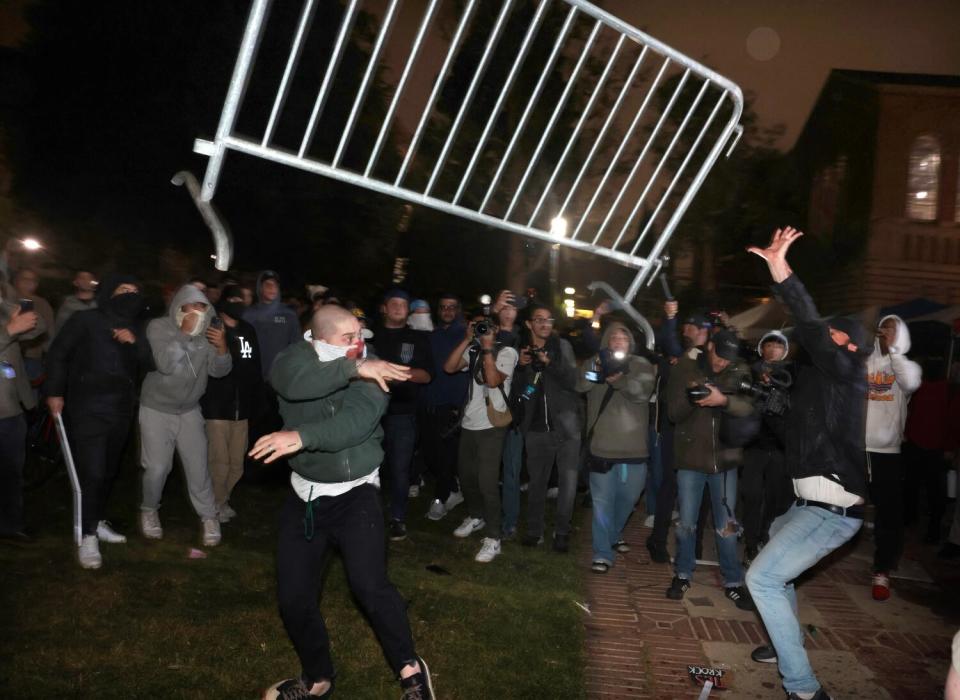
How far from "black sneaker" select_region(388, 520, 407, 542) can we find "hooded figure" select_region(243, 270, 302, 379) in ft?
6.42

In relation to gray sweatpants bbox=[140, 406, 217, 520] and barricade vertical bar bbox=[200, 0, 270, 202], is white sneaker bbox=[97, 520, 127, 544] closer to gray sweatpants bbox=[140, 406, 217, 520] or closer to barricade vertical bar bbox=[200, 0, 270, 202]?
gray sweatpants bbox=[140, 406, 217, 520]

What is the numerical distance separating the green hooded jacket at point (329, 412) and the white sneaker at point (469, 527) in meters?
3.63

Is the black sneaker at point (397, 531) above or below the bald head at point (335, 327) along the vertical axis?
below

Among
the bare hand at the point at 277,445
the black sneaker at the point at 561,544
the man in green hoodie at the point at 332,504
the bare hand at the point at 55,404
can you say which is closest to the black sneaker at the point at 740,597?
the black sneaker at the point at 561,544

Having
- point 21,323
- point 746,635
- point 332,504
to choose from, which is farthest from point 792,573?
point 21,323

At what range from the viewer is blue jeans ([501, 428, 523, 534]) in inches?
287

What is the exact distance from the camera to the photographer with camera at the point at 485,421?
6820 mm

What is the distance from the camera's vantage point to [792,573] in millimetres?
4176

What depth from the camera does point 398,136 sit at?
10.0 metres

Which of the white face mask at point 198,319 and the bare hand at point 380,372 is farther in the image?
the white face mask at point 198,319

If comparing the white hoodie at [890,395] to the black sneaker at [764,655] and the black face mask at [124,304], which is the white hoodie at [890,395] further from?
the black face mask at [124,304]

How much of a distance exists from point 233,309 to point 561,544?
3.55 m

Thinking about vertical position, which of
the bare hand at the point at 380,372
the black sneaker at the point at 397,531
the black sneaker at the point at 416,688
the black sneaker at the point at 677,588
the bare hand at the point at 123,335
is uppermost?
the bare hand at the point at 380,372

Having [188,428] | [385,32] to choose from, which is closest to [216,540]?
[188,428]
